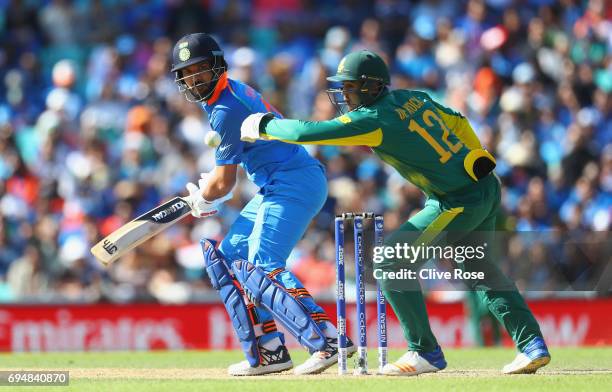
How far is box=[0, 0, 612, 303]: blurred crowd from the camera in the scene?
14211 millimetres

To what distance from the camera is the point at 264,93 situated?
16.2 metres

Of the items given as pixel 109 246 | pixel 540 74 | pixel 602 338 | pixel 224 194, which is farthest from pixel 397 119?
pixel 540 74

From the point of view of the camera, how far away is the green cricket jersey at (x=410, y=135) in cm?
748

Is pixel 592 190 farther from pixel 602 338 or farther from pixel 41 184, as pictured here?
pixel 41 184

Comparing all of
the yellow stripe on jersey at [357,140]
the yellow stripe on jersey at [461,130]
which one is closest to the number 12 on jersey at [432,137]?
the yellow stripe on jersey at [461,130]

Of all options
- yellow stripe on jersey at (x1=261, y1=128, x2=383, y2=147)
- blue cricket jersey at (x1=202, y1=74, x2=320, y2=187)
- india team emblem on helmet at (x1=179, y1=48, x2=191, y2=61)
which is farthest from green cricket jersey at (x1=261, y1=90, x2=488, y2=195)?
india team emblem on helmet at (x1=179, y1=48, x2=191, y2=61)

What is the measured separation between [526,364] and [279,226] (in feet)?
6.08

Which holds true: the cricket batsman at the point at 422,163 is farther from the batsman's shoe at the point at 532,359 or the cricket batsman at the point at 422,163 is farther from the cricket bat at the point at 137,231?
the cricket bat at the point at 137,231

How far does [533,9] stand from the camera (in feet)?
55.8

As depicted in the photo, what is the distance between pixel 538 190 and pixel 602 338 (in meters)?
1.92

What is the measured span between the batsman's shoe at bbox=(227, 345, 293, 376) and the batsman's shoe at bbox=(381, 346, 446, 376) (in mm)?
802

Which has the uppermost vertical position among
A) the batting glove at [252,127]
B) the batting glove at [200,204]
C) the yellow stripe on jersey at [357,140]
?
the batting glove at [252,127]

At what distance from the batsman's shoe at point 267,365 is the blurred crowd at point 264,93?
4.38 metres

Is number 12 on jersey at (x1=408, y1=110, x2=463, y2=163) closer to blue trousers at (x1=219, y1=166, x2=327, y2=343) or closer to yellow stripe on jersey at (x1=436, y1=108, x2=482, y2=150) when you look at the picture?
yellow stripe on jersey at (x1=436, y1=108, x2=482, y2=150)
